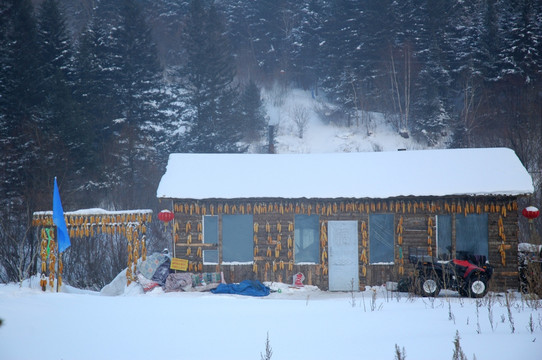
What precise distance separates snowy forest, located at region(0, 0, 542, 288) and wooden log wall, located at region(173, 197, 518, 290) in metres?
7.02

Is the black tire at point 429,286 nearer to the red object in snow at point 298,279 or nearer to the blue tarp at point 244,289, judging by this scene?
the red object in snow at point 298,279

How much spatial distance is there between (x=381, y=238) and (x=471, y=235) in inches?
109

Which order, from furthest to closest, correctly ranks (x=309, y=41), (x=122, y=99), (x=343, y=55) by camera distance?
1. (x=309, y=41)
2. (x=343, y=55)
3. (x=122, y=99)

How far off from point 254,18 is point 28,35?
24.5 metres

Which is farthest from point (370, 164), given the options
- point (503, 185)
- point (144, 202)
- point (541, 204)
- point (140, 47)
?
point (140, 47)

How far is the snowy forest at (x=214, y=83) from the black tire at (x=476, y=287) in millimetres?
13075

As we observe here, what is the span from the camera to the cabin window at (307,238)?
14242mm

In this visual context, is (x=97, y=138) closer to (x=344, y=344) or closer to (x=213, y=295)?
(x=213, y=295)

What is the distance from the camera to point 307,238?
14289 mm

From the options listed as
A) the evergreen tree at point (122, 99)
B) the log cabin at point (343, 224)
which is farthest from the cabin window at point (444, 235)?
the evergreen tree at point (122, 99)

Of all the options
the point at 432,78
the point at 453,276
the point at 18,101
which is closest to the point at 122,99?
the point at 18,101

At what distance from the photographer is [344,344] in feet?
23.8

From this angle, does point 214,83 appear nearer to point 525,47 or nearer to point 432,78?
point 432,78

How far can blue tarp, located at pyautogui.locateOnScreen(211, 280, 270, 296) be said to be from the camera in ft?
43.0
